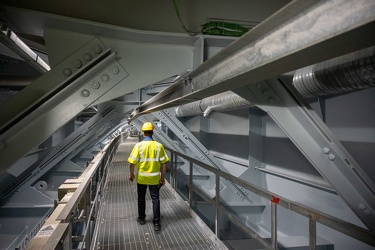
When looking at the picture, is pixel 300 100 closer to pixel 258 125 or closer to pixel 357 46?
pixel 357 46

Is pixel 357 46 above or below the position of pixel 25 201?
above

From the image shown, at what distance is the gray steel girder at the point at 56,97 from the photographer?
76.0 inches

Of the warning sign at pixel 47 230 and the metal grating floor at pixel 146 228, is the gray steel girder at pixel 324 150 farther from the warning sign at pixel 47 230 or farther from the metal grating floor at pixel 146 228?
the metal grating floor at pixel 146 228

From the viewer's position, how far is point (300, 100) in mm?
2152

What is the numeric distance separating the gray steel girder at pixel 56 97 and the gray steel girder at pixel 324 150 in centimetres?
143

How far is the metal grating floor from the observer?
3.67 metres

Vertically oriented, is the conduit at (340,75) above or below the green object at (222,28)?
below

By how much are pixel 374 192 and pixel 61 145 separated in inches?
329

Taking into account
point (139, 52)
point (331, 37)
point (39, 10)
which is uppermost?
point (39, 10)

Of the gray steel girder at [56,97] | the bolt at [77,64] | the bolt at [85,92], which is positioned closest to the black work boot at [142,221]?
the gray steel girder at [56,97]

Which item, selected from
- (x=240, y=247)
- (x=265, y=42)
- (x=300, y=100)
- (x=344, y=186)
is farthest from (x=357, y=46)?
(x=240, y=247)

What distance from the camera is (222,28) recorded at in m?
2.10

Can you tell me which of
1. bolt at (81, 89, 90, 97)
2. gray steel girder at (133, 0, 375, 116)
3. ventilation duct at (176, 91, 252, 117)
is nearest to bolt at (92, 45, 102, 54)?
bolt at (81, 89, 90, 97)

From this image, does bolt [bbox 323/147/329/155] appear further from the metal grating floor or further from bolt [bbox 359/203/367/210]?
the metal grating floor
